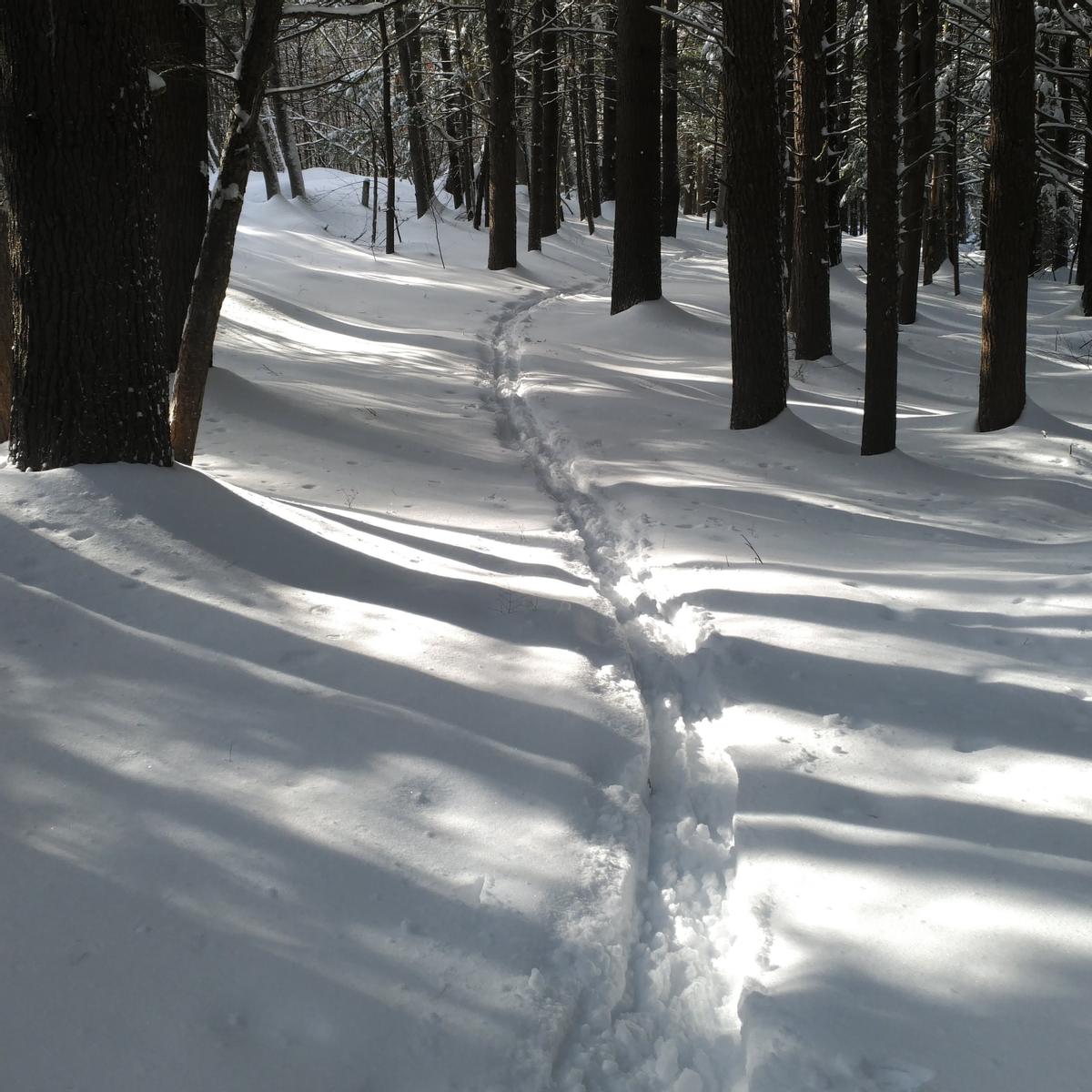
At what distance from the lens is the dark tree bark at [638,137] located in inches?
554

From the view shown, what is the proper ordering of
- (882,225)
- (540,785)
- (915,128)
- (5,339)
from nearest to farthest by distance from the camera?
(540,785)
(5,339)
(882,225)
(915,128)

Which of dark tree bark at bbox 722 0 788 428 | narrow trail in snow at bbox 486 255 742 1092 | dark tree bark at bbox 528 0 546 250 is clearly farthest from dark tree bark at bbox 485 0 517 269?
narrow trail in snow at bbox 486 255 742 1092

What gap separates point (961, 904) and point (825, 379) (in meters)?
11.1

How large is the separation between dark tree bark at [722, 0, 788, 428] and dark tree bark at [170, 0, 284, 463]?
4.63 m

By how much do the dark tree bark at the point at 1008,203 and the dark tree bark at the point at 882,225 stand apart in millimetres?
1660

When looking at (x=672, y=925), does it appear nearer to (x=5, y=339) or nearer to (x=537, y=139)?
(x=5, y=339)

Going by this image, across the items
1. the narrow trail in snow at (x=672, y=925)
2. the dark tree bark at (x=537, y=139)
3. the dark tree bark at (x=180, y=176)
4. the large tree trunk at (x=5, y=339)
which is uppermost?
the dark tree bark at (x=537, y=139)

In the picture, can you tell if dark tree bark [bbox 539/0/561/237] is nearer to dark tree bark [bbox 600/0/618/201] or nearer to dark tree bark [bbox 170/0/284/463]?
dark tree bark [bbox 600/0/618/201]

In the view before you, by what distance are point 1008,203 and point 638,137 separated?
607cm

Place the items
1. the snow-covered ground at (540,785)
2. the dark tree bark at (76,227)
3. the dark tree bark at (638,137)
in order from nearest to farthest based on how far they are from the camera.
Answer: the snow-covered ground at (540,785), the dark tree bark at (76,227), the dark tree bark at (638,137)

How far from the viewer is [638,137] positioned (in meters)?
14.2

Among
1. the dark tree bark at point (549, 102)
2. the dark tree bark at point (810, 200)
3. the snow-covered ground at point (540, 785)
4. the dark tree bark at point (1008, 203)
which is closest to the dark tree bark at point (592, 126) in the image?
the dark tree bark at point (549, 102)

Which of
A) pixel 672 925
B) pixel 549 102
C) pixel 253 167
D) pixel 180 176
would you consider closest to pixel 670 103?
pixel 549 102

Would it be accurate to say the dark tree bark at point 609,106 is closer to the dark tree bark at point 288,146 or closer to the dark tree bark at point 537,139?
the dark tree bark at point 537,139
